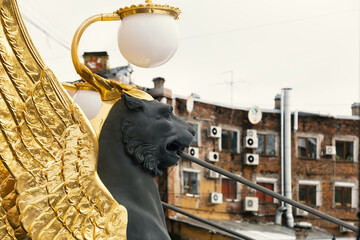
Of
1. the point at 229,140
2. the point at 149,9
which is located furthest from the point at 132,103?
the point at 229,140

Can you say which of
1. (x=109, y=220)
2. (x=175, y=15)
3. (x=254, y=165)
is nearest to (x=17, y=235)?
(x=109, y=220)

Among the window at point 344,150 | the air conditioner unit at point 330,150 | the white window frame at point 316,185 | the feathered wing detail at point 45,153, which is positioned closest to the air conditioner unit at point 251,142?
the white window frame at point 316,185

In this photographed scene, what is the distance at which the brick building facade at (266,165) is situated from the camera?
17.4m

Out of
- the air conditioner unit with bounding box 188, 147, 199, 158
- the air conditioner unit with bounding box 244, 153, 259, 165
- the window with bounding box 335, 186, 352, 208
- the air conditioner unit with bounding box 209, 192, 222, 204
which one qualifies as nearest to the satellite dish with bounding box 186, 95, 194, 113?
the air conditioner unit with bounding box 188, 147, 199, 158

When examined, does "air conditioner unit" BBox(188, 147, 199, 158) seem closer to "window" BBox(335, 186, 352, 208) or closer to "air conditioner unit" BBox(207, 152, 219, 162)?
"air conditioner unit" BBox(207, 152, 219, 162)

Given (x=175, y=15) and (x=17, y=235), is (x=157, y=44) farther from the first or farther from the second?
(x=17, y=235)

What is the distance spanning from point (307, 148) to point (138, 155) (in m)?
17.5

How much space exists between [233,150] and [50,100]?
53.8ft

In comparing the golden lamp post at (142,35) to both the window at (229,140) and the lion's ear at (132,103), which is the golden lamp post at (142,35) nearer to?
the lion's ear at (132,103)

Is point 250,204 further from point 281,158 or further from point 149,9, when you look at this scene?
point 149,9

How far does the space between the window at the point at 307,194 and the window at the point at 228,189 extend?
2390 millimetres

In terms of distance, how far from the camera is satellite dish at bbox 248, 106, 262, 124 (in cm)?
1819

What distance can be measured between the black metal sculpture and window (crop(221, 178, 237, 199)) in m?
15.8

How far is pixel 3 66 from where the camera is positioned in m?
2.24
